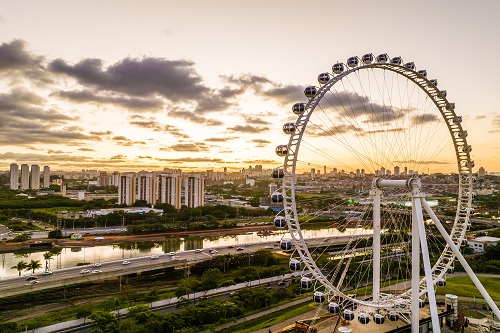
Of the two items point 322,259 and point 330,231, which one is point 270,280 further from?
point 330,231

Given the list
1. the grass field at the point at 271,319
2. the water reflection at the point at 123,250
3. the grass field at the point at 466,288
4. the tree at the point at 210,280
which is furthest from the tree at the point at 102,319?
the grass field at the point at 466,288

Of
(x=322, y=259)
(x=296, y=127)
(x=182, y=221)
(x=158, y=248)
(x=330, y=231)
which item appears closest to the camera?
(x=296, y=127)

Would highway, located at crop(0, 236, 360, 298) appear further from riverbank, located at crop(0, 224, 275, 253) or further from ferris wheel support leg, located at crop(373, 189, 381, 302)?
riverbank, located at crop(0, 224, 275, 253)

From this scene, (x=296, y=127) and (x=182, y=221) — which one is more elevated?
(x=296, y=127)

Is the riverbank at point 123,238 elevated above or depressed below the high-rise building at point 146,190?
below

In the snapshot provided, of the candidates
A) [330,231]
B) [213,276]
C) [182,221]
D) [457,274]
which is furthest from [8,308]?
[330,231]

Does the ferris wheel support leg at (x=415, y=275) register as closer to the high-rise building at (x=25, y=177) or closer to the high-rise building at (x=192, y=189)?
the high-rise building at (x=192, y=189)
